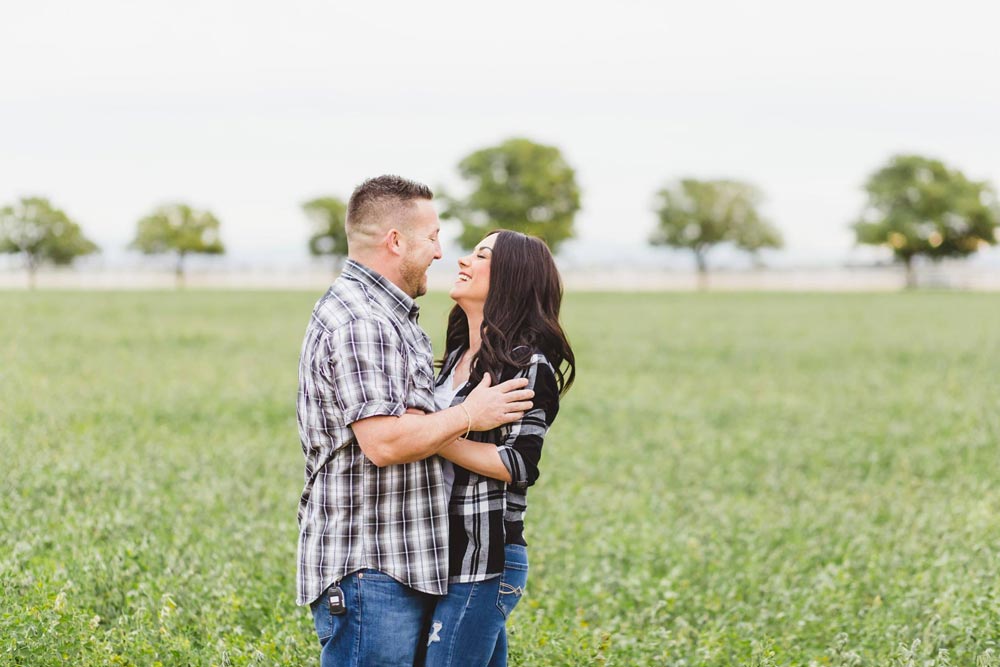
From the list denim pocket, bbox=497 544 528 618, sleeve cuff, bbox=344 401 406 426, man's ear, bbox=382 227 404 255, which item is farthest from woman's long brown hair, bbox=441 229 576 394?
denim pocket, bbox=497 544 528 618

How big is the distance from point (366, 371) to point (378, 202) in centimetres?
78

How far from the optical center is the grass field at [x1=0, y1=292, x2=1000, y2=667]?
740cm

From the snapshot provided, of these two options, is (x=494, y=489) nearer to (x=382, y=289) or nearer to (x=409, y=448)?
(x=409, y=448)

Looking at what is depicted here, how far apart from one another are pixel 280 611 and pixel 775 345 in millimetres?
26452

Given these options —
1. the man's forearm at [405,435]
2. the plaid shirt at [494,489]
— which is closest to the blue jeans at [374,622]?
the plaid shirt at [494,489]

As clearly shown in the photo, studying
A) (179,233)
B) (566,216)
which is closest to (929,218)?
(566,216)

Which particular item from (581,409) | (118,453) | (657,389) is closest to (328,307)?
(118,453)

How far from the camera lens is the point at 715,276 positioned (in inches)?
4948

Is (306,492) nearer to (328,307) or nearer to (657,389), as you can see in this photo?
(328,307)

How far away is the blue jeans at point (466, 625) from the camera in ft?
14.7

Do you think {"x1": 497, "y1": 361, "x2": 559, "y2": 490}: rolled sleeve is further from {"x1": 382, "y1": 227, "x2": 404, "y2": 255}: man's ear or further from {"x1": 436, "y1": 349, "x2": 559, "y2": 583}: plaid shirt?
{"x1": 382, "y1": 227, "x2": 404, "y2": 255}: man's ear

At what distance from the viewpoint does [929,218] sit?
4604 inches

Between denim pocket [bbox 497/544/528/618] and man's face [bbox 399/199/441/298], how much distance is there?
4.14 feet

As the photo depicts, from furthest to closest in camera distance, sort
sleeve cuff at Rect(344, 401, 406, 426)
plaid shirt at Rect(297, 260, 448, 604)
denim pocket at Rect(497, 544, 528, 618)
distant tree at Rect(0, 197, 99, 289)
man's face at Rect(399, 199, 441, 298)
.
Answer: distant tree at Rect(0, 197, 99, 289)
denim pocket at Rect(497, 544, 528, 618)
man's face at Rect(399, 199, 441, 298)
plaid shirt at Rect(297, 260, 448, 604)
sleeve cuff at Rect(344, 401, 406, 426)
